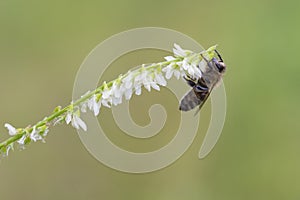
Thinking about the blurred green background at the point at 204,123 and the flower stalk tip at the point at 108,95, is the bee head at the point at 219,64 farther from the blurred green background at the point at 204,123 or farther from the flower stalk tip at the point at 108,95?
the blurred green background at the point at 204,123

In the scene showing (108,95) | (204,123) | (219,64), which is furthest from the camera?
(204,123)

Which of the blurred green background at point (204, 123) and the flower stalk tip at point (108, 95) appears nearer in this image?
the flower stalk tip at point (108, 95)

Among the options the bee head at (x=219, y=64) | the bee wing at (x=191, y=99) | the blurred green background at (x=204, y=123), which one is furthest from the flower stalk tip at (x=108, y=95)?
the blurred green background at (x=204, y=123)

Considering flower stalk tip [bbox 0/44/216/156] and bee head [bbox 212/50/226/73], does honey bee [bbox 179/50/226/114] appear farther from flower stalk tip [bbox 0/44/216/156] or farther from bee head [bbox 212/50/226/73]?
flower stalk tip [bbox 0/44/216/156]

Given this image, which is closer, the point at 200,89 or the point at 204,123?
the point at 200,89

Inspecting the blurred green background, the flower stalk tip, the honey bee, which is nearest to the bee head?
the honey bee

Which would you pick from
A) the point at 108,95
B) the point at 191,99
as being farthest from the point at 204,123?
the point at 108,95

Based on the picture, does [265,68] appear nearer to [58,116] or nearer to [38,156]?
[38,156]

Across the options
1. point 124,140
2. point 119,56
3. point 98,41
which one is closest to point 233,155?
point 124,140

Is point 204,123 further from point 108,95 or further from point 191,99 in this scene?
point 108,95
